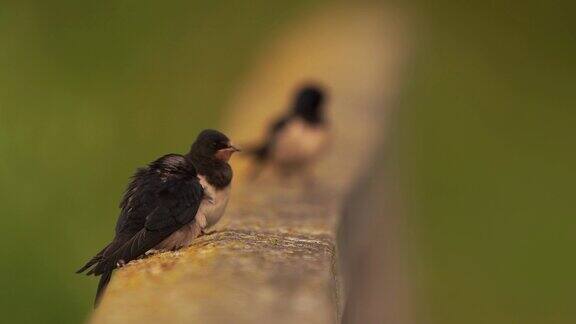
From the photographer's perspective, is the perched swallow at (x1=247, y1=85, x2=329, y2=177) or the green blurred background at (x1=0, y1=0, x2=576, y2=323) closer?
the perched swallow at (x1=247, y1=85, x2=329, y2=177)

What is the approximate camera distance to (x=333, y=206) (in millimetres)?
7223

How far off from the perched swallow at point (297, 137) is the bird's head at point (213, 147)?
10.1 ft

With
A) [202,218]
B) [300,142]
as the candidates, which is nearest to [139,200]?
[202,218]

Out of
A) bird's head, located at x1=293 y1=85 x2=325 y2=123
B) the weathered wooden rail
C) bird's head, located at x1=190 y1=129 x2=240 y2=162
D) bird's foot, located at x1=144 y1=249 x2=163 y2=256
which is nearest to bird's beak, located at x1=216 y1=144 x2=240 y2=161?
bird's head, located at x1=190 y1=129 x2=240 y2=162

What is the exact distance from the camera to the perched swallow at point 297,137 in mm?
9648

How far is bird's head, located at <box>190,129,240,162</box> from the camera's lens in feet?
20.5

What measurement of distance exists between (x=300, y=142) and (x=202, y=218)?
14.7ft

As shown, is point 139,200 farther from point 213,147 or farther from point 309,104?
point 309,104

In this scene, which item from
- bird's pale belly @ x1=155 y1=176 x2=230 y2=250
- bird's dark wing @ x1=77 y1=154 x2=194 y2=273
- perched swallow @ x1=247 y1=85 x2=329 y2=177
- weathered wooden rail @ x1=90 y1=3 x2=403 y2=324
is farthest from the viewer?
perched swallow @ x1=247 y1=85 x2=329 y2=177

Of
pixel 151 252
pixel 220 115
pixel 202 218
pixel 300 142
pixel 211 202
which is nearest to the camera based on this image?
pixel 151 252

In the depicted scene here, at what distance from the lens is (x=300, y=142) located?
10.1m

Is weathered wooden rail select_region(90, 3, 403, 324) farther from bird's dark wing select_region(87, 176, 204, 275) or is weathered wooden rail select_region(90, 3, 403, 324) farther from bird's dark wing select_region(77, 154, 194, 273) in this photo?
bird's dark wing select_region(77, 154, 194, 273)

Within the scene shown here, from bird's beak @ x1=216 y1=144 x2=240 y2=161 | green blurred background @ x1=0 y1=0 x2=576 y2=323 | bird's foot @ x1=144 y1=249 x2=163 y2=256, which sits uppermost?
bird's beak @ x1=216 y1=144 x2=240 y2=161

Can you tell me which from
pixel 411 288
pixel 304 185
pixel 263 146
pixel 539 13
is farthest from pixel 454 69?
pixel 304 185
